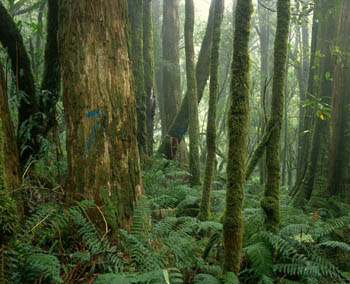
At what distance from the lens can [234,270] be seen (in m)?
2.53

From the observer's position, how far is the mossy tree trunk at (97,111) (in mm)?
3195

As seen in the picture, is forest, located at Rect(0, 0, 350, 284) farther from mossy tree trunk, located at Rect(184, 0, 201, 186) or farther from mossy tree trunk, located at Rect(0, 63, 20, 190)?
mossy tree trunk, located at Rect(184, 0, 201, 186)

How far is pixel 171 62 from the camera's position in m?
11.8

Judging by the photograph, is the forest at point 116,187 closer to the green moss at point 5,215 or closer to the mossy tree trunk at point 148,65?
the green moss at point 5,215

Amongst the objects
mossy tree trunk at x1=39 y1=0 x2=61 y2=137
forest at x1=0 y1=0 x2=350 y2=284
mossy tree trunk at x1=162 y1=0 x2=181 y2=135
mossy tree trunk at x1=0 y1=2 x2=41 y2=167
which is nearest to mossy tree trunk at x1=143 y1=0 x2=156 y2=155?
mossy tree trunk at x1=162 y1=0 x2=181 y2=135

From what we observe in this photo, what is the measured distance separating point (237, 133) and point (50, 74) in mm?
3216

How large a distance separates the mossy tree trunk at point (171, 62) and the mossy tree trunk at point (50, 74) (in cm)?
632

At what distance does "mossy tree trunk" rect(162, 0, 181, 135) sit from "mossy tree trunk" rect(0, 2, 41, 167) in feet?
22.1

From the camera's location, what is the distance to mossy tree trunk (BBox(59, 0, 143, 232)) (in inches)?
126

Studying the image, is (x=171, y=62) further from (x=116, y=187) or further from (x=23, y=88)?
(x=116, y=187)

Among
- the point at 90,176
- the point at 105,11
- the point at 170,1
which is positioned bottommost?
the point at 90,176

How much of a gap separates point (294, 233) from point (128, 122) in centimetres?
228

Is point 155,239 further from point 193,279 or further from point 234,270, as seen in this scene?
point 234,270

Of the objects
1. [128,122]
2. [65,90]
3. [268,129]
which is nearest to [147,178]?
[128,122]
